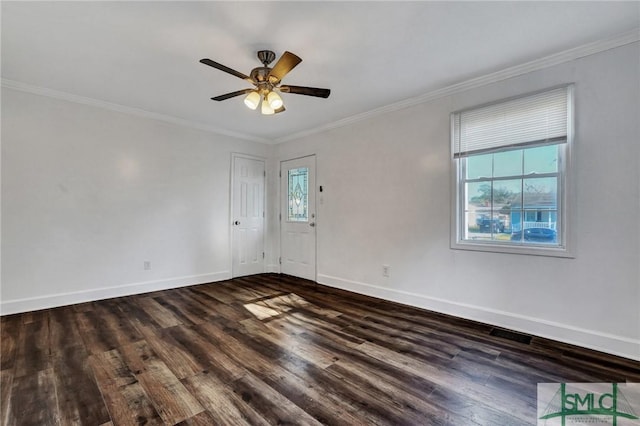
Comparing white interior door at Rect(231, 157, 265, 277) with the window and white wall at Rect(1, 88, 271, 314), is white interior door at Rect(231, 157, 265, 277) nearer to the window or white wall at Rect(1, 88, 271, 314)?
white wall at Rect(1, 88, 271, 314)

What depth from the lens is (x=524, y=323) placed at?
2742mm

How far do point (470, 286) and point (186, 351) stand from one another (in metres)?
2.86

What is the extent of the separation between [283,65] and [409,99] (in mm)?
1930

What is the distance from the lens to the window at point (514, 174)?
260cm

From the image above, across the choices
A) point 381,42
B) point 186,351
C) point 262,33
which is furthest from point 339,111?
point 186,351

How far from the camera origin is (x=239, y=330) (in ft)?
9.20

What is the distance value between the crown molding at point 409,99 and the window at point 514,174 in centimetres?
26

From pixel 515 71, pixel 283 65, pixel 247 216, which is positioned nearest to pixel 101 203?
pixel 247 216

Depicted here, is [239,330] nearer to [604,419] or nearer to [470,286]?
[470,286]

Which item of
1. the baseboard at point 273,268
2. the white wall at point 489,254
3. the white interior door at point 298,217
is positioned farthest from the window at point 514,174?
the baseboard at point 273,268

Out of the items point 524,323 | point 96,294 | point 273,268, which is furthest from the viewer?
point 273,268

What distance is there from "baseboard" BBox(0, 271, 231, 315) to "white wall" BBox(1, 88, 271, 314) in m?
0.01

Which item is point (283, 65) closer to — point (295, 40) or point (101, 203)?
point (295, 40)

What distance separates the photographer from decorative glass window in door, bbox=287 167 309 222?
5.09 meters
